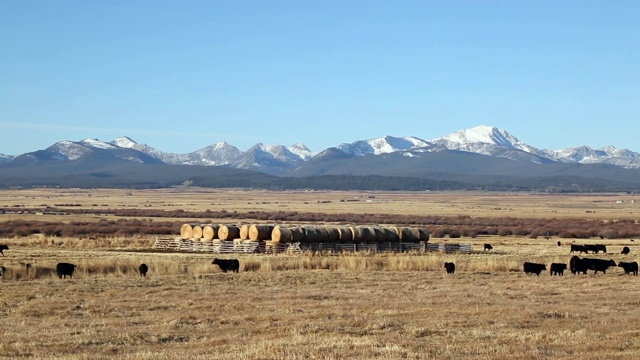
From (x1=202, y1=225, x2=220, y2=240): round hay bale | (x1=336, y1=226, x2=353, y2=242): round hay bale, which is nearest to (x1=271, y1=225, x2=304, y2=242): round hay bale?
(x1=336, y1=226, x2=353, y2=242): round hay bale

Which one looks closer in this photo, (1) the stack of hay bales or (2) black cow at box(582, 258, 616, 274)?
(2) black cow at box(582, 258, 616, 274)

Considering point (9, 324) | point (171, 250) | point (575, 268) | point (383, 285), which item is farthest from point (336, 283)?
point (171, 250)

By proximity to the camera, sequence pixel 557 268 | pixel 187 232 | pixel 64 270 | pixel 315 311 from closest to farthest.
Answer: pixel 315 311
pixel 64 270
pixel 557 268
pixel 187 232

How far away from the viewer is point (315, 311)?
24.5 metres

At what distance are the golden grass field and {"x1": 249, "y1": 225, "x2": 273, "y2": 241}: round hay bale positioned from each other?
37.2 ft

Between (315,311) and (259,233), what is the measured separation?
28.6 metres

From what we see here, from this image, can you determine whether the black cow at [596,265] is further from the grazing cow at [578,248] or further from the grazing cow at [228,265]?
the grazing cow at [578,248]

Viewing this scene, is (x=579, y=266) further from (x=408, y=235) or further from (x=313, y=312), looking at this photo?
(x=408, y=235)

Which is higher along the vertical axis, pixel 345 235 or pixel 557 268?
pixel 345 235

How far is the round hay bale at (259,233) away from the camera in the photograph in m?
53.0

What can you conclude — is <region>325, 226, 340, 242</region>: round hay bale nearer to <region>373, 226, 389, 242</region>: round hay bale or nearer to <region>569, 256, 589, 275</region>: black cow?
<region>373, 226, 389, 242</region>: round hay bale

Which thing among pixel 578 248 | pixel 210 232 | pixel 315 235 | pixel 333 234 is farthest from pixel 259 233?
pixel 578 248

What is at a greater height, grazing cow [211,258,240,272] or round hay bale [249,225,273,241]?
round hay bale [249,225,273,241]

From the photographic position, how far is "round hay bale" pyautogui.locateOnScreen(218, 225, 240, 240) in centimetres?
5416
